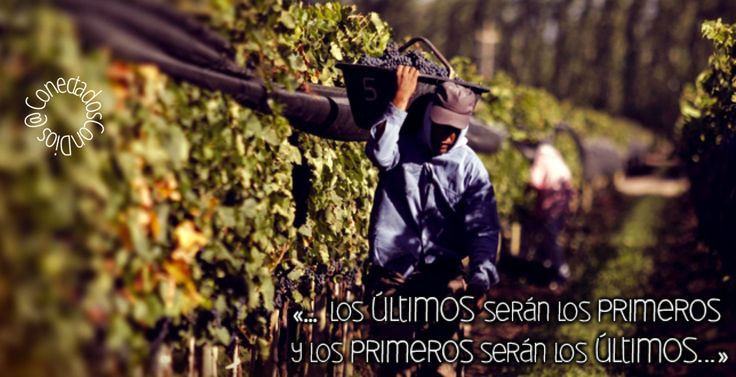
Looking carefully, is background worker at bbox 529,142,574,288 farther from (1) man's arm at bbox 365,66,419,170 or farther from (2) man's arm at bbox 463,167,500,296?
(1) man's arm at bbox 365,66,419,170

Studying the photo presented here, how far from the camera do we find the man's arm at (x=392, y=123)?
196 inches

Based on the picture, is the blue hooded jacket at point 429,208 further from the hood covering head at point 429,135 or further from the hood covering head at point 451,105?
the hood covering head at point 451,105

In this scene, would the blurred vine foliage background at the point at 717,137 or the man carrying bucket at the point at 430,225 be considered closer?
the man carrying bucket at the point at 430,225

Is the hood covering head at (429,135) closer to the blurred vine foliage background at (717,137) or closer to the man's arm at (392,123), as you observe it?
the man's arm at (392,123)

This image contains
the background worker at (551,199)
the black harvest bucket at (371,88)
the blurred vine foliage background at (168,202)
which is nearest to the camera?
the blurred vine foliage background at (168,202)

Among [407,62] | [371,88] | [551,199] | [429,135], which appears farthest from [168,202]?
[551,199]

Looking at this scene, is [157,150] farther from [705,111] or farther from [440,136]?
[705,111]

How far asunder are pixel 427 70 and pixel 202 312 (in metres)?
2.08

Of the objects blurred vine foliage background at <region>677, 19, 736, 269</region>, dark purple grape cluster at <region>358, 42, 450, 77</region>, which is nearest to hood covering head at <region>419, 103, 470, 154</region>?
dark purple grape cluster at <region>358, 42, 450, 77</region>

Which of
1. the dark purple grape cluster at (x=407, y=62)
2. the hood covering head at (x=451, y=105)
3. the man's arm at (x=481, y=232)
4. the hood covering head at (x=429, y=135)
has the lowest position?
the man's arm at (x=481, y=232)

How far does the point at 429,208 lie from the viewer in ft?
17.6

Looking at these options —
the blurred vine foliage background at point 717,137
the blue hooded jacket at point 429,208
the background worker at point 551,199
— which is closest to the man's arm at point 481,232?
the blue hooded jacket at point 429,208

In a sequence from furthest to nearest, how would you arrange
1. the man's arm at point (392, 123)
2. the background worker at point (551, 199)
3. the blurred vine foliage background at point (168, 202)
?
the background worker at point (551, 199)
the man's arm at point (392, 123)
the blurred vine foliage background at point (168, 202)

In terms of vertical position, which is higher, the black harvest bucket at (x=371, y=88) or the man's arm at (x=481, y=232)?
the black harvest bucket at (x=371, y=88)
